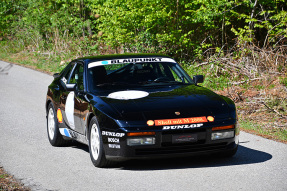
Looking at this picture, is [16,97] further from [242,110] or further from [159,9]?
[242,110]

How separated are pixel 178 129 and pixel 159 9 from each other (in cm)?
1251

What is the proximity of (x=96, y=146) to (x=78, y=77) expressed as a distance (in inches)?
68.0

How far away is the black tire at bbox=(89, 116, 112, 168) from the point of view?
696 cm

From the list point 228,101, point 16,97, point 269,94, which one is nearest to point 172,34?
point 16,97

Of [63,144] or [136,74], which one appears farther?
[63,144]

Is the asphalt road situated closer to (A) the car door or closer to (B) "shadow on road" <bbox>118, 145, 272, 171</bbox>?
(B) "shadow on road" <bbox>118, 145, 272, 171</bbox>

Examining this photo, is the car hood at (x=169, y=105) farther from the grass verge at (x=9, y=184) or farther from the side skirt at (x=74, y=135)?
the grass verge at (x=9, y=184)

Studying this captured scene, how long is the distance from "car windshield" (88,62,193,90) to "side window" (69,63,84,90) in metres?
0.22

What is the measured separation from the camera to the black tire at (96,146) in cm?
696

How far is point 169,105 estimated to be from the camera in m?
6.95

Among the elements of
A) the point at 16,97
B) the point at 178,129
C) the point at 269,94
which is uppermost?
the point at 178,129

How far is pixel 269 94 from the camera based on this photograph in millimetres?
12227

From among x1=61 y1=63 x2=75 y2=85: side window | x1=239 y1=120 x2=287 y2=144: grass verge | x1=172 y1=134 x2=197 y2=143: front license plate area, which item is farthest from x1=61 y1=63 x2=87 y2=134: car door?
x1=239 y1=120 x2=287 y2=144: grass verge

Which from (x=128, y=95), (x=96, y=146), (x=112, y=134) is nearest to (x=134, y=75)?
(x=128, y=95)
